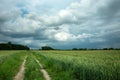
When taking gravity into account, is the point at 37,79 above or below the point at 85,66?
below

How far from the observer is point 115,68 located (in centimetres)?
1056

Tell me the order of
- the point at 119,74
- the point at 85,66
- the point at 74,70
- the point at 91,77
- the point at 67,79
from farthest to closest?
the point at 74,70 → the point at 67,79 → the point at 85,66 → the point at 91,77 → the point at 119,74

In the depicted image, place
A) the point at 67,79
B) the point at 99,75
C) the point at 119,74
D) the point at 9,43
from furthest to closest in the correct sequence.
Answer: the point at 9,43, the point at 67,79, the point at 99,75, the point at 119,74

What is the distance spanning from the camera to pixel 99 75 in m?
11.8

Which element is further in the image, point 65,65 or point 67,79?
point 65,65

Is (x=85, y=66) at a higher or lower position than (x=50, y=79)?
higher

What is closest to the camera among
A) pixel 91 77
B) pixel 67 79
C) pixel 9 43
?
pixel 91 77

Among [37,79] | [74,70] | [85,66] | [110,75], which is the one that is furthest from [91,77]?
[37,79]

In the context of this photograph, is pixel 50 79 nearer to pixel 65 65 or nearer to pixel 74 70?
pixel 74 70

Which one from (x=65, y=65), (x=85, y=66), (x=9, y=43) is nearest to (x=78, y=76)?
(x=85, y=66)

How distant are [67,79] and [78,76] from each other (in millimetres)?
1067

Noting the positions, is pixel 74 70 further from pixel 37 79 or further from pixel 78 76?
pixel 37 79

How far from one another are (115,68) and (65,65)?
35.7ft

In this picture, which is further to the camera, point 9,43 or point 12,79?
point 9,43
